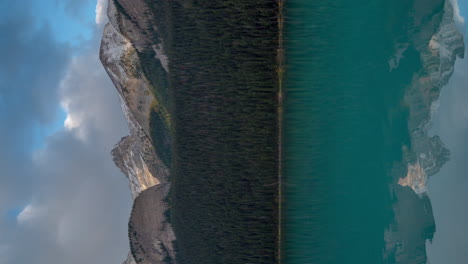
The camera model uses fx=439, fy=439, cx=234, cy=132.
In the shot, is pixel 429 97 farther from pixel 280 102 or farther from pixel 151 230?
pixel 151 230

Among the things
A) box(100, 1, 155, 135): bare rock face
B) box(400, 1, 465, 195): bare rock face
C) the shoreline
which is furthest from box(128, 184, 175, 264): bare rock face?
box(400, 1, 465, 195): bare rock face

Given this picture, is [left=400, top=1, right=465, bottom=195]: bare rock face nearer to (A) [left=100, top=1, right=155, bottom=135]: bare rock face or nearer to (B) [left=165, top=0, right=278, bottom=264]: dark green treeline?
(B) [left=165, top=0, right=278, bottom=264]: dark green treeline

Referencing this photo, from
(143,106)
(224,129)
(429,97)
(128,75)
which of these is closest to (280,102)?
(224,129)

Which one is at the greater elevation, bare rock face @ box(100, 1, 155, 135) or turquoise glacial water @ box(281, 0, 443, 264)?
bare rock face @ box(100, 1, 155, 135)

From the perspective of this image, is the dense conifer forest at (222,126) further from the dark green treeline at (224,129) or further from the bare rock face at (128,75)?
the bare rock face at (128,75)

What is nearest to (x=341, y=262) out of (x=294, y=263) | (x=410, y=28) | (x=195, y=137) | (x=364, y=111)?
(x=294, y=263)

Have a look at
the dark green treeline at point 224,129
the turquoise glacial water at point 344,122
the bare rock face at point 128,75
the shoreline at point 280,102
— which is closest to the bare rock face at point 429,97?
the turquoise glacial water at point 344,122
